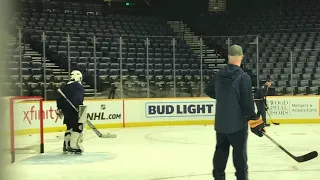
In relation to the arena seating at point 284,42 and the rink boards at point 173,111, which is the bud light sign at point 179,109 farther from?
the arena seating at point 284,42

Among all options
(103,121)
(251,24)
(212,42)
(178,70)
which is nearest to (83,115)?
(103,121)

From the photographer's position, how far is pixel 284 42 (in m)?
17.6

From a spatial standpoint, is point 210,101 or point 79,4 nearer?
point 210,101

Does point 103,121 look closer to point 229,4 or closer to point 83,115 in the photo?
point 83,115

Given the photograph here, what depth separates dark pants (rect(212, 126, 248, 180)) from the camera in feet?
12.1

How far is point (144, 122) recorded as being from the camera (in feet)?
42.1

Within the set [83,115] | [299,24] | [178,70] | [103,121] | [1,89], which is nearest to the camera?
[1,89]

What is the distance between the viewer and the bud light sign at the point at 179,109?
13.0 metres

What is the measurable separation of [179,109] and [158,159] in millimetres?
6480

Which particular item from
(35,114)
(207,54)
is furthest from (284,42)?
(35,114)

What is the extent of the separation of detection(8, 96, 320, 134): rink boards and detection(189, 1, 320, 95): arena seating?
23.8 inches

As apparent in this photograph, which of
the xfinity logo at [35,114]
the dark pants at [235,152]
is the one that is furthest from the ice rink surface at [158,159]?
the dark pants at [235,152]

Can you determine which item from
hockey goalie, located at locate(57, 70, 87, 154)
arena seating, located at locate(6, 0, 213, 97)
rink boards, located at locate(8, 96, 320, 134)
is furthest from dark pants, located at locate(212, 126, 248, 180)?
arena seating, located at locate(6, 0, 213, 97)

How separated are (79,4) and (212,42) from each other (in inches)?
317
